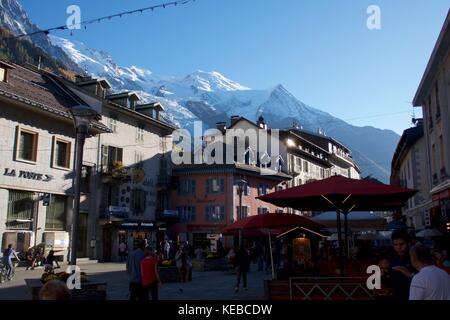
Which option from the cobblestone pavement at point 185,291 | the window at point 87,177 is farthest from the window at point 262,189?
the cobblestone pavement at point 185,291

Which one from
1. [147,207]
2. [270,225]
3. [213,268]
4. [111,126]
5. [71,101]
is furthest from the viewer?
[147,207]

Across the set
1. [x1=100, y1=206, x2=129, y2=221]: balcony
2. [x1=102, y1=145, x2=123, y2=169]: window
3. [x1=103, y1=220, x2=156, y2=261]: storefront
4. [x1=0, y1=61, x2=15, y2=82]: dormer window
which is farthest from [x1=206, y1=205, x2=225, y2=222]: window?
[x1=0, y1=61, x2=15, y2=82]: dormer window

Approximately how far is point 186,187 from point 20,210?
21.2 meters

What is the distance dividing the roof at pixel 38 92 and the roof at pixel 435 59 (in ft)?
59.7

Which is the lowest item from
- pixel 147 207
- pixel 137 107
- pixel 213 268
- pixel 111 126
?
pixel 213 268

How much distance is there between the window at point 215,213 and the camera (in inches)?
1734

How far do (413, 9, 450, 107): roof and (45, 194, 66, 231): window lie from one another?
70.2 feet

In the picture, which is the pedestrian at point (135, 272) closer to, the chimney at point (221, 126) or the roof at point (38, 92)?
the roof at point (38, 92)

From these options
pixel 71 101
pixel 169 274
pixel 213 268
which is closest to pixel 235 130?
pixel 71 101

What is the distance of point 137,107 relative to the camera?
4075cm

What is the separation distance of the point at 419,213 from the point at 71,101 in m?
23.6

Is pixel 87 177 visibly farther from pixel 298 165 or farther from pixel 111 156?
pixel 298 165

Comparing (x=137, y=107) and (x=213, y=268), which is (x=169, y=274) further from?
(x=137, y=107)
